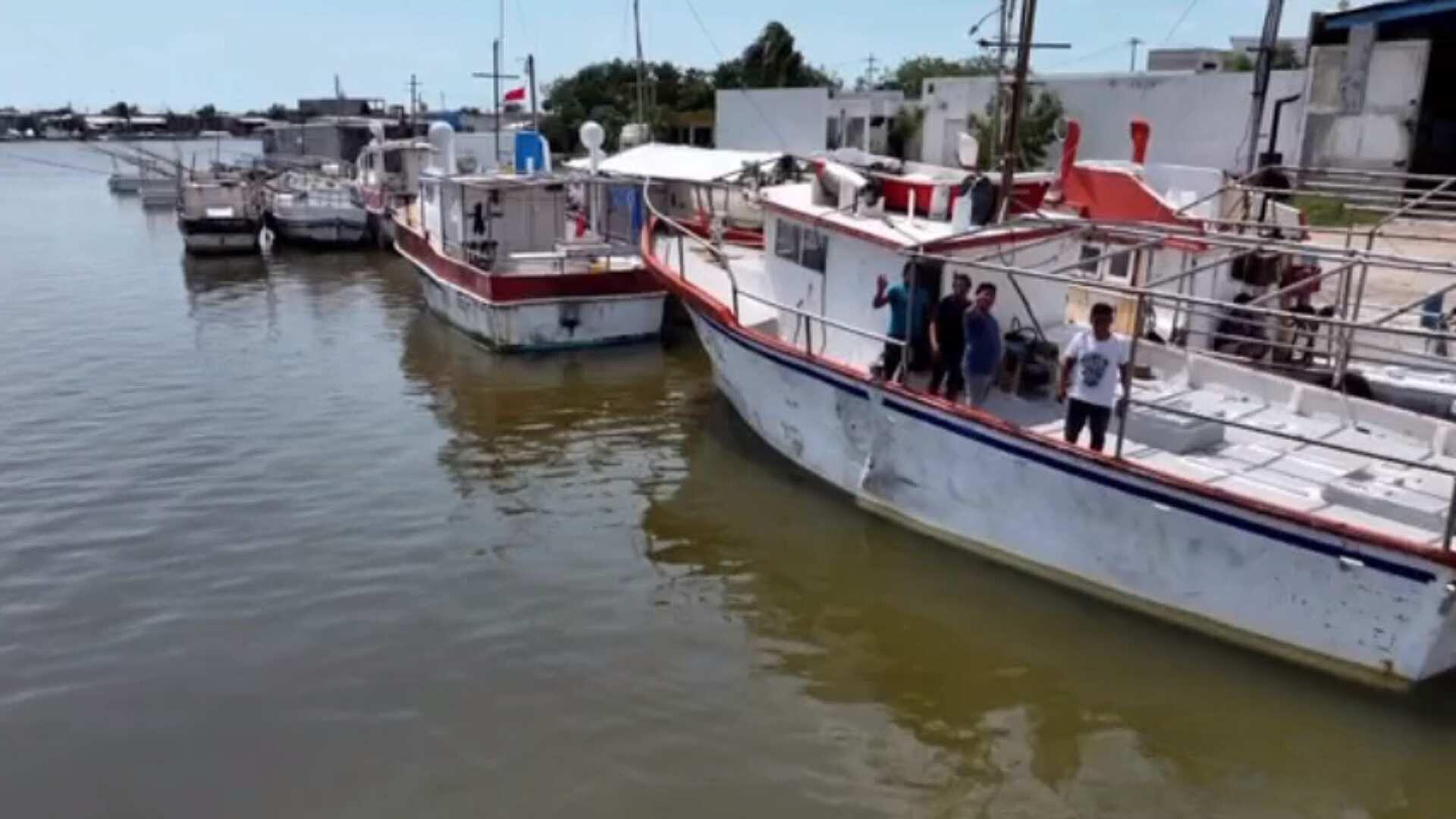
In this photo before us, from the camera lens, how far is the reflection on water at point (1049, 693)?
7.18m

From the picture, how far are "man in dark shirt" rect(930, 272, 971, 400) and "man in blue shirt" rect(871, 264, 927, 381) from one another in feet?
0.92

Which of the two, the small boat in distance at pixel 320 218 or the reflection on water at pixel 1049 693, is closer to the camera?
the reflection on water at pixel 1049 693

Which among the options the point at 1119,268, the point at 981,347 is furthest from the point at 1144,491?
the point at 1119,268

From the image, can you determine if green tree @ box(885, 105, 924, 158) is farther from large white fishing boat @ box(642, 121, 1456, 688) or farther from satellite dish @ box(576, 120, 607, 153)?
large white fishing boat @ box(642, 121, 1456, 688)

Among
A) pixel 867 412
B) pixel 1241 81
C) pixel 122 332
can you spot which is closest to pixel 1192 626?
pixel 867 412

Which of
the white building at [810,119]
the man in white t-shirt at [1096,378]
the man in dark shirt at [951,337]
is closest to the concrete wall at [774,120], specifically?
the white building at [810,119]

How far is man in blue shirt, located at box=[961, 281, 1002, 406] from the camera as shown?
10297mm

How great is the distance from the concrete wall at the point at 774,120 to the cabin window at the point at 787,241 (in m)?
28.2

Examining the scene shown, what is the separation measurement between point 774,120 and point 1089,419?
35.4 m

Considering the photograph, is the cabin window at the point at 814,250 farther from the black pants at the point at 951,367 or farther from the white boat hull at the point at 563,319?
the white boat hull at the point at 563,319

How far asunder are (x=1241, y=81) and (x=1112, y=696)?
26791 mm

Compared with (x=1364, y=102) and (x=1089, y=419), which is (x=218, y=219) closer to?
(x=1089, y=419)

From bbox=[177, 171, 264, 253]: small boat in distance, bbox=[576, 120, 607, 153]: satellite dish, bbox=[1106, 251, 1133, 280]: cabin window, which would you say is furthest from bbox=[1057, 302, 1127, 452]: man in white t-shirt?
bbox=[177, 171, 264, 253]: small boat in distance

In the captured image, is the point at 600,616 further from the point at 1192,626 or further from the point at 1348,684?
the point at 1348,684
